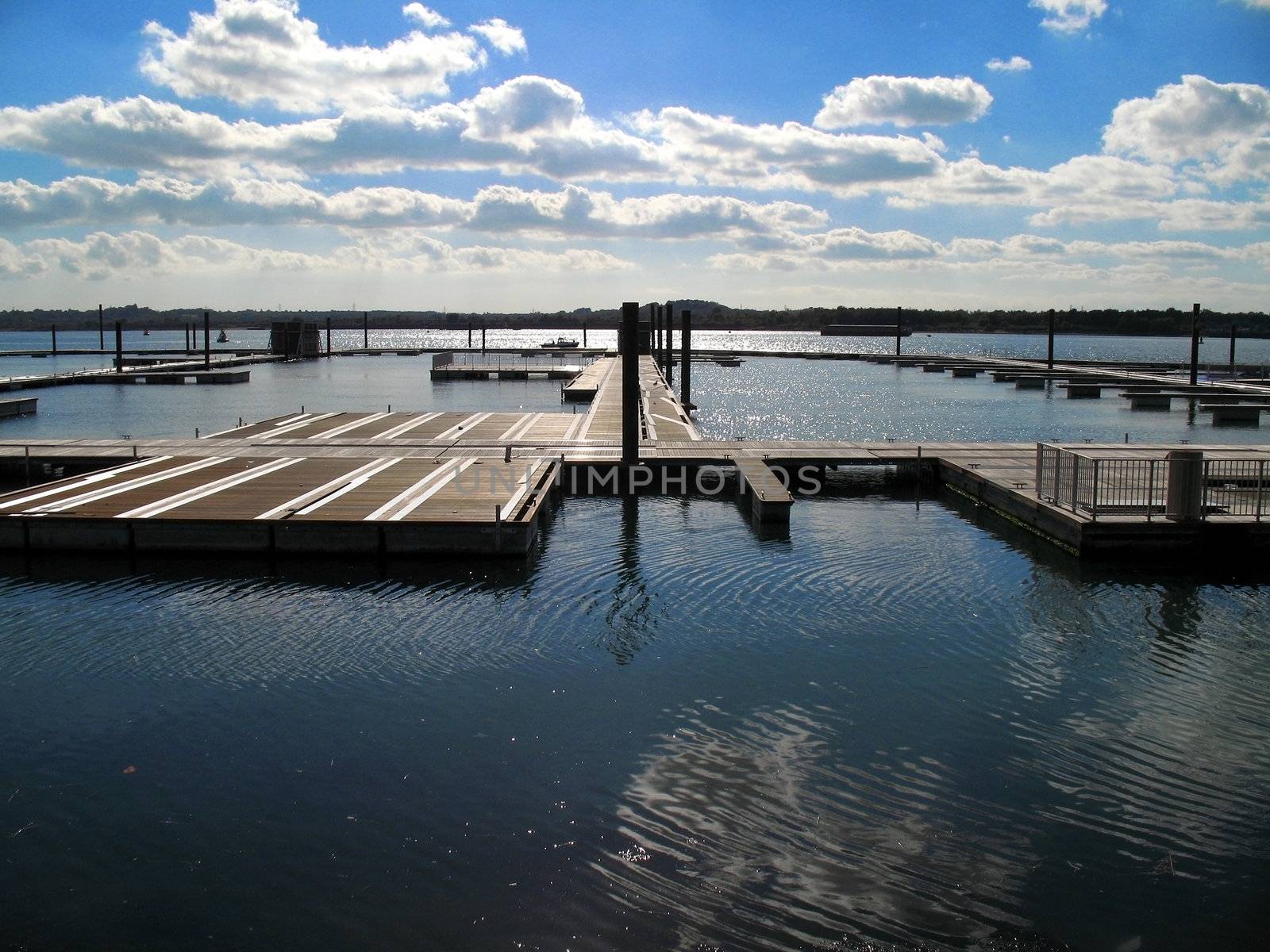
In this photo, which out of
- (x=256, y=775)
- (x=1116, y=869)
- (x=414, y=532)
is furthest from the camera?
(x=414, y=532)

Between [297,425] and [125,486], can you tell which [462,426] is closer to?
[297,425]

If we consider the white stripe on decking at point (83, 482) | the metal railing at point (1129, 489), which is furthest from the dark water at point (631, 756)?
the white stripe on decking at point (83, 482)

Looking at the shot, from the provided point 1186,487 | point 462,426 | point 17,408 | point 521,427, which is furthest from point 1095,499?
point 17,408

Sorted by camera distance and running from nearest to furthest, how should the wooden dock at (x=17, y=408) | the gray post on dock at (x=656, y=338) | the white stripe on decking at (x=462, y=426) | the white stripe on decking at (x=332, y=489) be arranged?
the white stripe on decking at (x=332, y=489)
the white stripe on decking at (x=462, y=426)
the wooden dock at (x=17, y=408)
the gray post on dock at (x=656, y=338)

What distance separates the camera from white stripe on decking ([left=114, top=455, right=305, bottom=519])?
1697 centimetres

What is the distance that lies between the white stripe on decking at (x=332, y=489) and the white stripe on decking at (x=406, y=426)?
447cm

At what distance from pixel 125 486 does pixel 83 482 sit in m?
1.02

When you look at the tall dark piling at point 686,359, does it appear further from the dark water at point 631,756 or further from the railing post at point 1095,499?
the dark water at point 631,756

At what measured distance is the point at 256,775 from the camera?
900 centimetres

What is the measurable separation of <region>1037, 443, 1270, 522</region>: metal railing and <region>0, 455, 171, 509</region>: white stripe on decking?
1740 cm

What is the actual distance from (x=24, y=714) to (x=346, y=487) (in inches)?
360

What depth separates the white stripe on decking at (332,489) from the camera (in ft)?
56.4

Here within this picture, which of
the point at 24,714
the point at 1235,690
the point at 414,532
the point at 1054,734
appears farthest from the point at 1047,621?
the point at 24,714

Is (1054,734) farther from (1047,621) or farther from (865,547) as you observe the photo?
(865,547)
